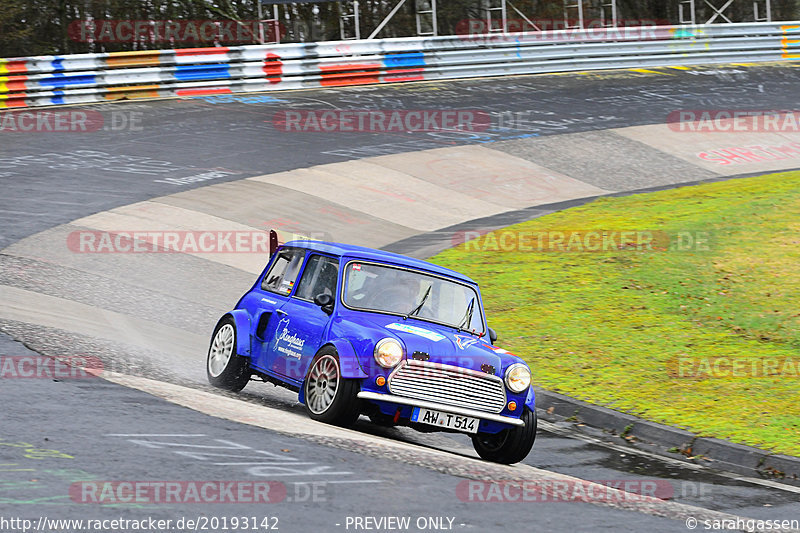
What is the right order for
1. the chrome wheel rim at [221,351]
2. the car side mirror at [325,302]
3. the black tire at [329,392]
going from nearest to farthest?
the black tire at [329,392] < the car side mirror at [325,302] < the chrome wheel rim at [221,351]

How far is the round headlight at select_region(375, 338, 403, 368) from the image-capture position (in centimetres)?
830

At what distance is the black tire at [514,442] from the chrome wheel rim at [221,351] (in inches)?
110

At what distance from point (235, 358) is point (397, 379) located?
2.34m

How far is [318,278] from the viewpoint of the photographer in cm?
965

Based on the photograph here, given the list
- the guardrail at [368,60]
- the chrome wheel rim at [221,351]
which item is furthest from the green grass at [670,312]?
the guardrail at [368,60]

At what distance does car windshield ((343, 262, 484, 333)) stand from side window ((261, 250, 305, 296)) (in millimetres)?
839

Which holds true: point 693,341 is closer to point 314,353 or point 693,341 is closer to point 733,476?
point 733,476

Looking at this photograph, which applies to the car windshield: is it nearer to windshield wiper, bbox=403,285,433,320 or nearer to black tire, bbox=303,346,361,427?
windshield wiper, bbox=403,285,433,320

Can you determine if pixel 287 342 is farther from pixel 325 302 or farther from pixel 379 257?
pixel 379 257

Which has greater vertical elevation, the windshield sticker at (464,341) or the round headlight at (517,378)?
the windshield sticker at (464,341)

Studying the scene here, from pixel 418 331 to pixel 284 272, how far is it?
200cm

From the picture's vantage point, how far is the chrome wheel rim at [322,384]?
855 centimetres

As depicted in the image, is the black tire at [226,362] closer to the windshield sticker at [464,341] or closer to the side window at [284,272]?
the side window at [284,272]

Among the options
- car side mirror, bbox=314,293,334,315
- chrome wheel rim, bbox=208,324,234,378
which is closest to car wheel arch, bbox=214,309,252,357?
chrome wheel rim, bbox=208,324,234,378
